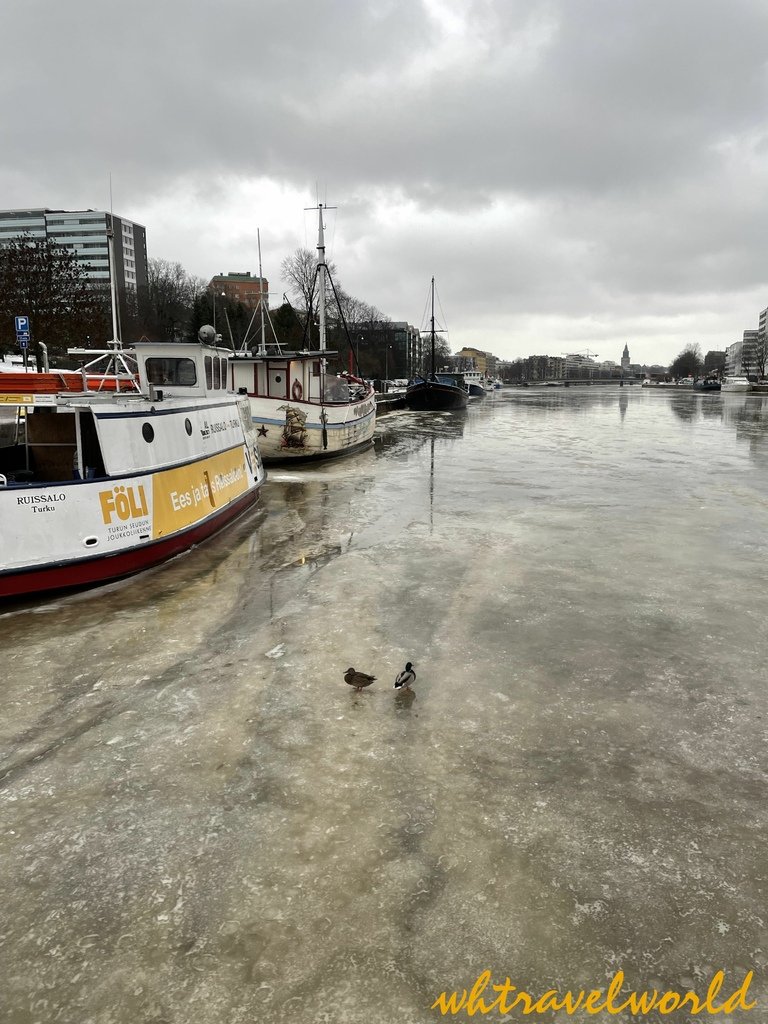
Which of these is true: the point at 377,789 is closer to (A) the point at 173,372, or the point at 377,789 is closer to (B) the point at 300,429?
(A) the point at 173,372

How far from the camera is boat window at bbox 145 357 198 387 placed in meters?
13.3

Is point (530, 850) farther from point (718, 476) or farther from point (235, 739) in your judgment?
point (718, 476)

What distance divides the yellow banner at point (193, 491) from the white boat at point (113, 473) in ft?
0.08

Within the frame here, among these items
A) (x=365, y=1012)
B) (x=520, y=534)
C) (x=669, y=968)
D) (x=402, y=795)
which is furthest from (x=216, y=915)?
(x=520, y=534)

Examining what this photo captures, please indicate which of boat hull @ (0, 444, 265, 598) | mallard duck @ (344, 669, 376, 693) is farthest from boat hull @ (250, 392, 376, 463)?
mallard duck @ (344, 669, 376, 693)

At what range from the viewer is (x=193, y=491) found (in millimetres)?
11461

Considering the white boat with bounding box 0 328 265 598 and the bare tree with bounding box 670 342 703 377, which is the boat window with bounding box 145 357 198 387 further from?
the bare tree with bounding box 670 342 703 377

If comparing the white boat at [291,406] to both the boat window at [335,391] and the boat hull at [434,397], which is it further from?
the boat hull at [434,397]

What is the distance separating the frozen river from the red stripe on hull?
0.25 metres

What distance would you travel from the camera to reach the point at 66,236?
459ft

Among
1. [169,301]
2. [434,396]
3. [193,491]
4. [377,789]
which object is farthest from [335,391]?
[169,301]

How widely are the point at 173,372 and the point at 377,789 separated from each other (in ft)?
36.2

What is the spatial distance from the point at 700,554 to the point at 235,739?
27.6 ft

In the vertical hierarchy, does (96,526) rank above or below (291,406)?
below
